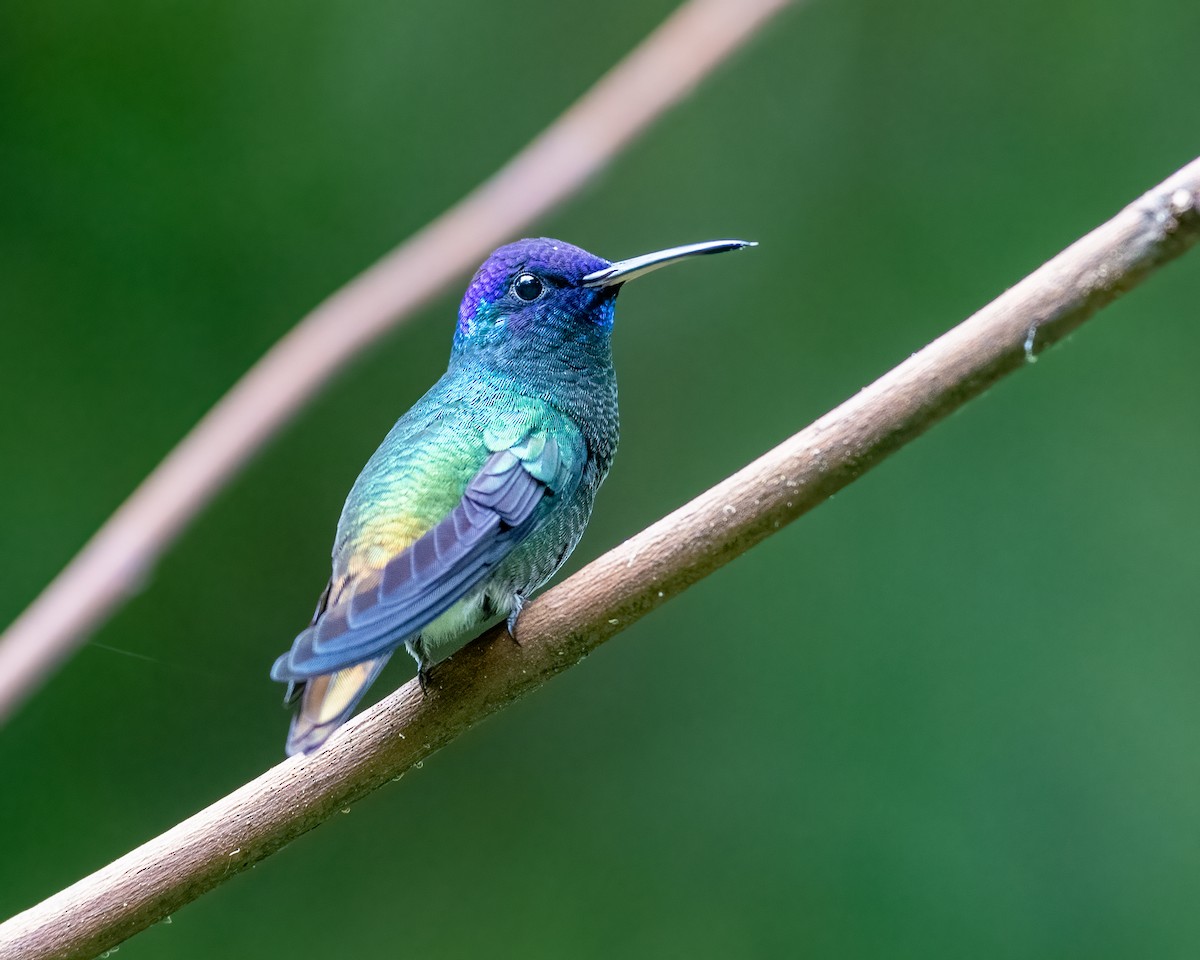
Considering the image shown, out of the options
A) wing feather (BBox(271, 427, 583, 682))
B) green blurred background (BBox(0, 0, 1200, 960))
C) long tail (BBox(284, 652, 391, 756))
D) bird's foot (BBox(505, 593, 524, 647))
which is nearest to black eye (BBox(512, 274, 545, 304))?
wing feather (BBox(271, 427, 583, 682))

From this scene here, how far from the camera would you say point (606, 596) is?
1483 millimetres

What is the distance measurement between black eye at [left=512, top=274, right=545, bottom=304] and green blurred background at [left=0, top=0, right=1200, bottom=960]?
5.58 feet

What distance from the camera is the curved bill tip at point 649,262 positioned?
166 cm

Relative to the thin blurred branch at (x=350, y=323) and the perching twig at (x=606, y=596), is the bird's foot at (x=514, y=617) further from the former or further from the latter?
the thin blurred branch at (x=350, y=323)

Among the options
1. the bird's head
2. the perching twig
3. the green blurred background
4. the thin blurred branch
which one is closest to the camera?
the perching twig

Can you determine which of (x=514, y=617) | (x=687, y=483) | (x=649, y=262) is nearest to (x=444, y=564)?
(x=514, y=617)

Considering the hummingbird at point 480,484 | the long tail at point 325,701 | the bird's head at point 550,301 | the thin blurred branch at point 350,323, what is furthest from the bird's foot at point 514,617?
the thin blurred branch at point 350,323

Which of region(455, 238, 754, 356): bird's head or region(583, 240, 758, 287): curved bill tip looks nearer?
region(583, 240, 758, 287): curved bill tip

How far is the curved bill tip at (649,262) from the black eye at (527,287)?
0.29 feet

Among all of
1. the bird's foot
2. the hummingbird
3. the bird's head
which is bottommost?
the bird's foot

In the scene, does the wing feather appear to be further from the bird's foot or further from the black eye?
the black eye

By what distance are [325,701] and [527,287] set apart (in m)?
0.84

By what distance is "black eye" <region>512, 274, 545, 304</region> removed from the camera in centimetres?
197

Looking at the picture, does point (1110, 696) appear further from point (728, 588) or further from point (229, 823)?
point (229, 823)
